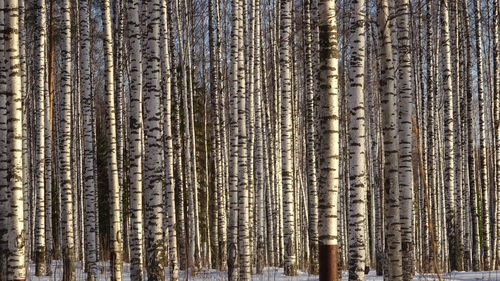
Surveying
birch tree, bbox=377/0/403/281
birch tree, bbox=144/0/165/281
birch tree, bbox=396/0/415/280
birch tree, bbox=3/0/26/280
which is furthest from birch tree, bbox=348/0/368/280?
birch tree, bbox=3/0/26/280

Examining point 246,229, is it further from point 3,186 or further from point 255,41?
point 255,41

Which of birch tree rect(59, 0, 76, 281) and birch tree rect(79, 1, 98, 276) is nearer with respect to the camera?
birch tree rect(59, 0, 76, 281)

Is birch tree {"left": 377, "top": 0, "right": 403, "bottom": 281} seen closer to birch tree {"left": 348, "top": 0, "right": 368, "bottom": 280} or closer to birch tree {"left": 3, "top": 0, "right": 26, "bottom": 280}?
birch tree {"left": 348, "top": 0, "right": 368, "bottom": 280}

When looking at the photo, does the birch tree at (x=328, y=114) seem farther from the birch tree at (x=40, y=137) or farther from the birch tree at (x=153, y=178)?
the birch tree at (x=40, y=137)

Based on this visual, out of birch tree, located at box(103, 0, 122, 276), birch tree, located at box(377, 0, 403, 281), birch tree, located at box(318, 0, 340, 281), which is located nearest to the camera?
birch tree, located at box(318, 0, 340, 281)

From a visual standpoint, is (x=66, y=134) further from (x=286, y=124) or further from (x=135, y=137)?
(x=286, y=124)

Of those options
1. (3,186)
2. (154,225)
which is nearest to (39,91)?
(3,186)

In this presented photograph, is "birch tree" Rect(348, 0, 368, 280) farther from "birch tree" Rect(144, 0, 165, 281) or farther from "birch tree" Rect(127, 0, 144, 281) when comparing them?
"birch tree" Rect(127, 0, 144, 281)

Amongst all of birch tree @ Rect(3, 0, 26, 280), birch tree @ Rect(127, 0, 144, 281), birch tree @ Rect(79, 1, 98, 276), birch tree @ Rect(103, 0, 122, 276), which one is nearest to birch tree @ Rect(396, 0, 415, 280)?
birch tree @ Rect(127, 0, 144, 281)

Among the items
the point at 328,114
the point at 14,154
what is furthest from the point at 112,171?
the point at 328,114

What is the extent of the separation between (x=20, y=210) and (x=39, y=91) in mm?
6166

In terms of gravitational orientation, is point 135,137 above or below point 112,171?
above

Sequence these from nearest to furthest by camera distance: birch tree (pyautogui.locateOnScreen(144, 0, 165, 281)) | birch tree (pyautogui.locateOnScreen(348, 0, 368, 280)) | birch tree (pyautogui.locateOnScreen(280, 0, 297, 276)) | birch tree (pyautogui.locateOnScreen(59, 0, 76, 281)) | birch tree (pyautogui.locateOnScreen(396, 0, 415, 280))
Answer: birch tree (pyautogui.locateOnScreen(348, 0, 368, 280)), birch tree (pyautogui.locateOnScreen(144, 0, 165, 281)), birch tree (pyautogui.locateOnScreen(396, 0, 415, 280)), birch tree (pyautogui.locateOnScreen(59, 0, 76, 281)), birch tree (pyautogui.locateOnScreen(280, 0, 297, 276))

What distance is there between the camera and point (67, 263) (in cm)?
1198
